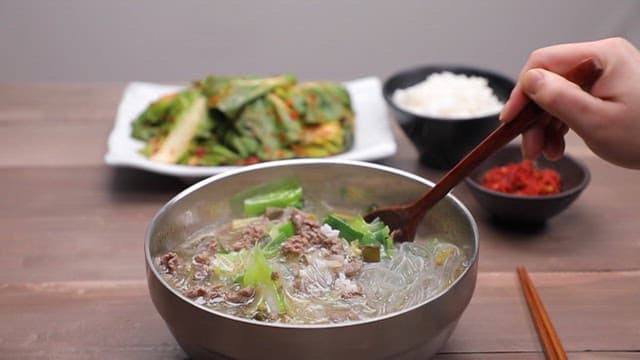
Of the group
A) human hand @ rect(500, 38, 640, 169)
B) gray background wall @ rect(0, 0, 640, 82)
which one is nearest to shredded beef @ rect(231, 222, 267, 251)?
human hand @ rect(500, 38, 640, 169)

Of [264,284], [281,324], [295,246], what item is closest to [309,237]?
[295,246]

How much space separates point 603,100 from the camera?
1.45 m

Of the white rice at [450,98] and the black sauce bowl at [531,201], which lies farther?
the white rice at [450,98]

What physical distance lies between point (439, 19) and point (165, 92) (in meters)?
2.04

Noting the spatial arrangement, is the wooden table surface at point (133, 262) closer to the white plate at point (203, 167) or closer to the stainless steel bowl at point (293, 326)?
the white plate at point (203, 167)

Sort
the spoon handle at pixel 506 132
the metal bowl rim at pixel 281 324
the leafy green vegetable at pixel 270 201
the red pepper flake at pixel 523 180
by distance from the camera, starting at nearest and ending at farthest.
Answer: the metal bowl rim at pixel 281 324
the spoon handle at pixel 506 132
the leafy green vegetable at pixel 270 201
the red pepper flake at pixel 523 180

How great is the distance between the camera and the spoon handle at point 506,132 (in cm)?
147

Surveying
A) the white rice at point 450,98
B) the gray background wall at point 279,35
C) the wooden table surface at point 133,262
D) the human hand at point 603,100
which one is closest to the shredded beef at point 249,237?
the wooden table surface at point 133,262

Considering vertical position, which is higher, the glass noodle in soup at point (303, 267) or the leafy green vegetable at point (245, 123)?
the glass noodle in soup at point (303, 267)

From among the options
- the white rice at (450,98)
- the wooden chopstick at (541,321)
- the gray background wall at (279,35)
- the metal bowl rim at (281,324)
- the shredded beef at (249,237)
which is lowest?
the gray background wall at (279,35)

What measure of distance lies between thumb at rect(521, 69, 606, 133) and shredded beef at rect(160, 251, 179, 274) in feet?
2.36

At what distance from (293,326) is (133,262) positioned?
740 mm

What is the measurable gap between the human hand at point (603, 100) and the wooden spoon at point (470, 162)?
3 centimetres

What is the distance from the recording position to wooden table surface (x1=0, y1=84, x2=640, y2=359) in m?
1.57
